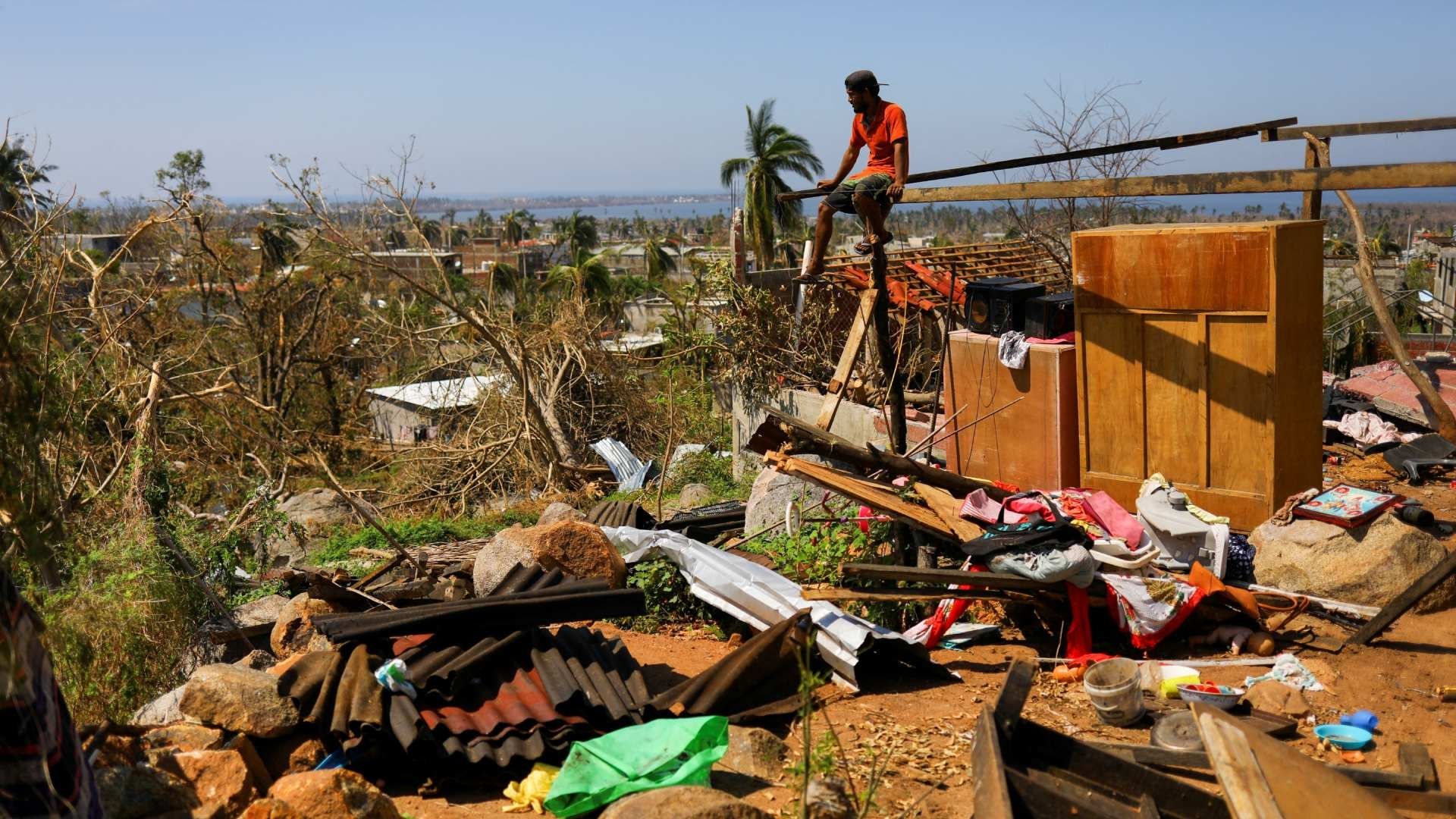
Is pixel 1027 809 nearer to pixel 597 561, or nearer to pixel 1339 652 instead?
pixel 1339 652

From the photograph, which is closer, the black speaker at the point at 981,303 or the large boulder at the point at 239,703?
the large boulder at the point at 239,703

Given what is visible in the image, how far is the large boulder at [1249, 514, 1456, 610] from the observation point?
7.09 meters


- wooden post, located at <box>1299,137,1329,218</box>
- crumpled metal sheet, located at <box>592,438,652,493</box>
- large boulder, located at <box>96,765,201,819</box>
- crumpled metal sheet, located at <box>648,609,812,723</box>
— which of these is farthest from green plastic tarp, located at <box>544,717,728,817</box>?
crumpled metal sheet, located at <box>592,438,652,493</box>

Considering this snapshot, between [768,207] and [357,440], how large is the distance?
23.2 m

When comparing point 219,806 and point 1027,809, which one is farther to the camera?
point 219,806

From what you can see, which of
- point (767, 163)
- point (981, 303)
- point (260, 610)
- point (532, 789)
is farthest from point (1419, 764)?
point (767, 163)

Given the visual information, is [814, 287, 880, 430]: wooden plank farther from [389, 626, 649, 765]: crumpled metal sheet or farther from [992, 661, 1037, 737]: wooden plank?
[992, 661, 1037, 737]: wooden plank

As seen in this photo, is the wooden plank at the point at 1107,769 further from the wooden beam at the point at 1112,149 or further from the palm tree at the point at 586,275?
the palm tree at the point at 586,275

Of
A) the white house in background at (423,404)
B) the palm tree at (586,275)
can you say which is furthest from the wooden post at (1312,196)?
the palm tree at (586,275)

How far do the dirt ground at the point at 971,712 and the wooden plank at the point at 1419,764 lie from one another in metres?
0.38

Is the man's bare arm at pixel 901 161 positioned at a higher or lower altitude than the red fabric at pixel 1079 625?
higher

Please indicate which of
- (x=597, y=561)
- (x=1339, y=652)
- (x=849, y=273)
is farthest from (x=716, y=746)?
(x=849, y=273)

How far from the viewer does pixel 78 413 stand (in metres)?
9.77

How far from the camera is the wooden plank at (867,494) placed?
7.55 m
